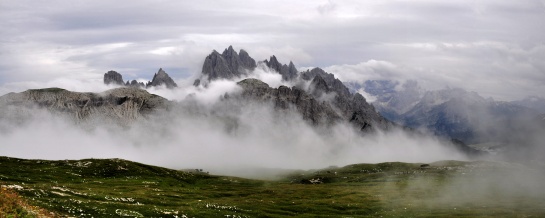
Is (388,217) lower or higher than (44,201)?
lower

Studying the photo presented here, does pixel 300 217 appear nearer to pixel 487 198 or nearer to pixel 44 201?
pixel 44 201

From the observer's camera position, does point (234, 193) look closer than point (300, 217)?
No

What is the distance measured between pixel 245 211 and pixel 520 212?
77495mm

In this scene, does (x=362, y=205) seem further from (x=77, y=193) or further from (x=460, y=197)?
(x=77, y=193)

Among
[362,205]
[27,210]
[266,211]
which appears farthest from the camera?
[362,205]

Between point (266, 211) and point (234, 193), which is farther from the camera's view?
point (234, 193)

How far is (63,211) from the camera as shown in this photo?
186 feet

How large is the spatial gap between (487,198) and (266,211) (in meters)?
92.7

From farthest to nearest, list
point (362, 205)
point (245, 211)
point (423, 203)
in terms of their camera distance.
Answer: point (423, 203) < point (362, 205) < point (245, 211)

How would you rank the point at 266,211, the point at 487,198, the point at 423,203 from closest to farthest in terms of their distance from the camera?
the point at 266,211
the point at 423,203
the point at 487,198

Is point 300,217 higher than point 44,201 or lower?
lower

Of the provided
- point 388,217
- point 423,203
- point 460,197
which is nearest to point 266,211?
point 388,217

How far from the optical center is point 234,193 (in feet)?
496

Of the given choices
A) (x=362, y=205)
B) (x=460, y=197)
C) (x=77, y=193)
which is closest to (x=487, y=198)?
(x=460, y=197)
